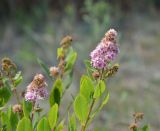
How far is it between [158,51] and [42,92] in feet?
15.6

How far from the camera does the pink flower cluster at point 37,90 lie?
4.61ft

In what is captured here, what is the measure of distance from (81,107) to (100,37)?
3574 mm

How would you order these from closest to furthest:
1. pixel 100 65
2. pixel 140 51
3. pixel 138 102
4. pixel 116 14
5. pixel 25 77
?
pixel 100 65 → pixel 138 102 → pixel 25 77 → pixel 140 51 → pixel 116 14

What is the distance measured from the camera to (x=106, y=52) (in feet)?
4.39

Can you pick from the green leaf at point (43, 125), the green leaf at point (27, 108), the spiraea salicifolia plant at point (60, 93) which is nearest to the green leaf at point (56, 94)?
the spiraea salicifolia plant at point (60, 93)

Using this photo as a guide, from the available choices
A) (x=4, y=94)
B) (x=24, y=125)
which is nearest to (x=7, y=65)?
(x=4, y=94)

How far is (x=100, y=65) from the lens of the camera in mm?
1354

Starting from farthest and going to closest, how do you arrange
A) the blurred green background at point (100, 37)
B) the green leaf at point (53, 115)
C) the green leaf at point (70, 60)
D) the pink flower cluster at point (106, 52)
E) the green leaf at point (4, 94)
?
the blurred green background at point (100, 37)
the green leaf at point (70, 60)
the green leaf at point (4, 94)
the green leaf at point (53, 115)
the pink flower cluster at point (106, 52)

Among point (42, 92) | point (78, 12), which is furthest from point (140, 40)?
point (42, 92)

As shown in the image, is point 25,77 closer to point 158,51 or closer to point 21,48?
point 21,48

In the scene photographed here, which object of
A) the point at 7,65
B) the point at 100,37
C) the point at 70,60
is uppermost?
the point at 100,37

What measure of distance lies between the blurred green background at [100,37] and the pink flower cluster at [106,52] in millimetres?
2857

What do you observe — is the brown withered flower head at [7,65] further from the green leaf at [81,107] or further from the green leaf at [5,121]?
the green leaf at [81,107]

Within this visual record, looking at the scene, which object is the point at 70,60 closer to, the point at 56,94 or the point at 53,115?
the point at 56,94
